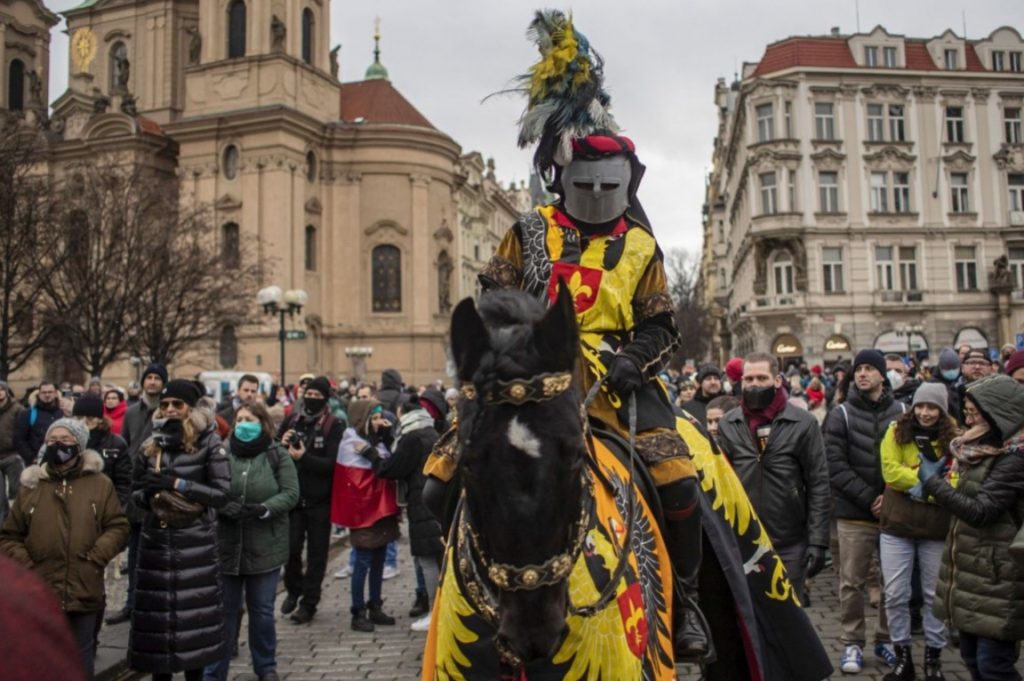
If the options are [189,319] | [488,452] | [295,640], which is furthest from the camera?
[189,319]

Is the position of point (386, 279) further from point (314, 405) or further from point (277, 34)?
point (314, 405)

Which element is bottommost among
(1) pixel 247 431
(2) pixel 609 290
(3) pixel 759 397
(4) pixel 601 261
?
(1) pixel 247 431

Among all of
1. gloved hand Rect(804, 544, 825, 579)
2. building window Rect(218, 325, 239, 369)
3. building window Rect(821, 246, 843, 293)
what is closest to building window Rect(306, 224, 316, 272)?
building window Rect(218, 325, 239, 369)

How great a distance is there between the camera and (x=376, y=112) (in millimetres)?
55719

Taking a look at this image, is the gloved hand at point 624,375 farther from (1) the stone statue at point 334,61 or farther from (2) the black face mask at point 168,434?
(1) the stone statue at point 334,61

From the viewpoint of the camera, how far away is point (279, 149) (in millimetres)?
46875

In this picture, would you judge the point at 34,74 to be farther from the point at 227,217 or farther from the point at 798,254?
the point at 798,254

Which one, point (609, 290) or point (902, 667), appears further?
point (902, 667)

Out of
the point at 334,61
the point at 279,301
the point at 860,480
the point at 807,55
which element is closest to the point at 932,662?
the point at 860,480

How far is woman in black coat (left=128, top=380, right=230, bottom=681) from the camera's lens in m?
5.88

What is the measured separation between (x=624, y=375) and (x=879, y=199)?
42748mm

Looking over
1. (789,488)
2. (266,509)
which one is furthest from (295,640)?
(789,488)

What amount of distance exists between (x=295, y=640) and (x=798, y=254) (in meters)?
37.1

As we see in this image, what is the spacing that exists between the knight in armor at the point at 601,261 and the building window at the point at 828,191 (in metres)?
40.2
